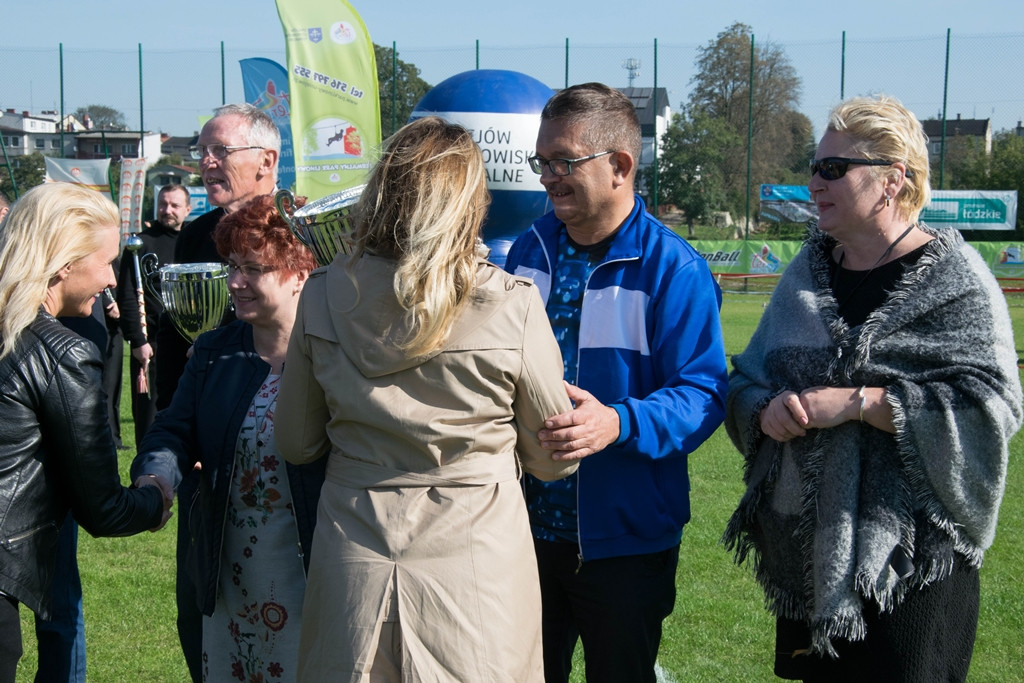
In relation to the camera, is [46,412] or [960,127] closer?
[46,412]

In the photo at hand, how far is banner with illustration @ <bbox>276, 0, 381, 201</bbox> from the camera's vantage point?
1266 cm

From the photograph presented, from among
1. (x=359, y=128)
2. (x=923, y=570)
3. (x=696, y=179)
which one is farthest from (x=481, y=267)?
(x=696, y=179)

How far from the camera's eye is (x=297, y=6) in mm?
12570

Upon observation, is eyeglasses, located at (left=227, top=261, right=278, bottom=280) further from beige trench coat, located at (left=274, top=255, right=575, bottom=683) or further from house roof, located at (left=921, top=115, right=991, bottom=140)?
house roof, located at (left=921, top=115, right=991, bottom=140)

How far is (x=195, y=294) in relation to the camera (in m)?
2.97

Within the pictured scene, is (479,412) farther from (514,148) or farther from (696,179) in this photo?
(696,179)

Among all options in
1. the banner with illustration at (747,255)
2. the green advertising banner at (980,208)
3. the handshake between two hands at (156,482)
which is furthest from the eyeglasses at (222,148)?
the green advertising banner at (980,208)

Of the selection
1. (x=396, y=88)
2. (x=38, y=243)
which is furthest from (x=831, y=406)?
(x=396, y=88)

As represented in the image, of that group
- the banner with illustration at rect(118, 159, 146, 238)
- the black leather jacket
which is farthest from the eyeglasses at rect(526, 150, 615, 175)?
the banner with illustration at rect(118, 159, 146, 238)

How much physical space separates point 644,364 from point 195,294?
1424mm

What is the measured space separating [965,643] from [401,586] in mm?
1522

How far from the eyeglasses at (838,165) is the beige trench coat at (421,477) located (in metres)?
0.97

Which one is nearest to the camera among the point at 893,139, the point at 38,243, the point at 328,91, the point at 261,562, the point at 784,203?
the point at 38,243

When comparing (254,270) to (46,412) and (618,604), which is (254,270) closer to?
(46,412)
